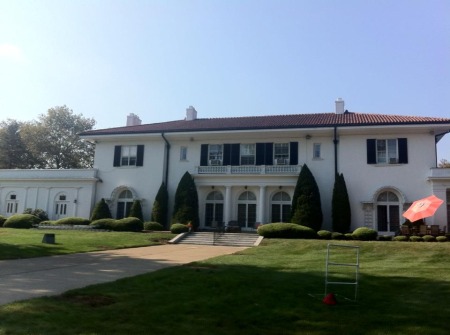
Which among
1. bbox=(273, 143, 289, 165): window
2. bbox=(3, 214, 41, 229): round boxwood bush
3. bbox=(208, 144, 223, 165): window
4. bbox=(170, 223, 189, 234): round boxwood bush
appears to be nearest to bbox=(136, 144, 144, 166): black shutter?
bbox=(208, 144, 223, 165): window

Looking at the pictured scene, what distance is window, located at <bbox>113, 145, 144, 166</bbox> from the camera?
34.6 meters

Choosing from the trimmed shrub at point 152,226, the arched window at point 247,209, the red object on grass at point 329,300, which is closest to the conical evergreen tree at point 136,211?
the trimmed shrub at point 152,226

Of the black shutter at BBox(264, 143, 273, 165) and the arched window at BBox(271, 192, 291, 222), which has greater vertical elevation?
the black shutter at BBox(264, 143, 273, 165)

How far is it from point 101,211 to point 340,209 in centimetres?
1805

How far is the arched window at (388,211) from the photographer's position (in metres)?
28.0

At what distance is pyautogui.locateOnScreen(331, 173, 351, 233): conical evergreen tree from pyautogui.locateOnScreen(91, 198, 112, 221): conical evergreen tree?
56.4 ft

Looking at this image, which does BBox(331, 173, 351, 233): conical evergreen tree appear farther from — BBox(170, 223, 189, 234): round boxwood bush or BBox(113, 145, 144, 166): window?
BBox(113, 145, 144, 166): window

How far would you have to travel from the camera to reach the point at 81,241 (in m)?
21.1

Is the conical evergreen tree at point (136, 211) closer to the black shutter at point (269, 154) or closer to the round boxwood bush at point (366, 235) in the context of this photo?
the black shutter at point (269, 154)

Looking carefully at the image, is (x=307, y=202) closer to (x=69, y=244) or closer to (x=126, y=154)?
(x=69, y=244)

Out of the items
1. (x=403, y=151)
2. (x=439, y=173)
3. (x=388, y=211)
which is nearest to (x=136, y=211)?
(x=388, y=211)

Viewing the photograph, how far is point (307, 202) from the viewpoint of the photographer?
27781mm

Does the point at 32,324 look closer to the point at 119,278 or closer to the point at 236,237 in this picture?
the point at 119,278

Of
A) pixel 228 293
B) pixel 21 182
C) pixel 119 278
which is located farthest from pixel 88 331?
pixel 21 182
